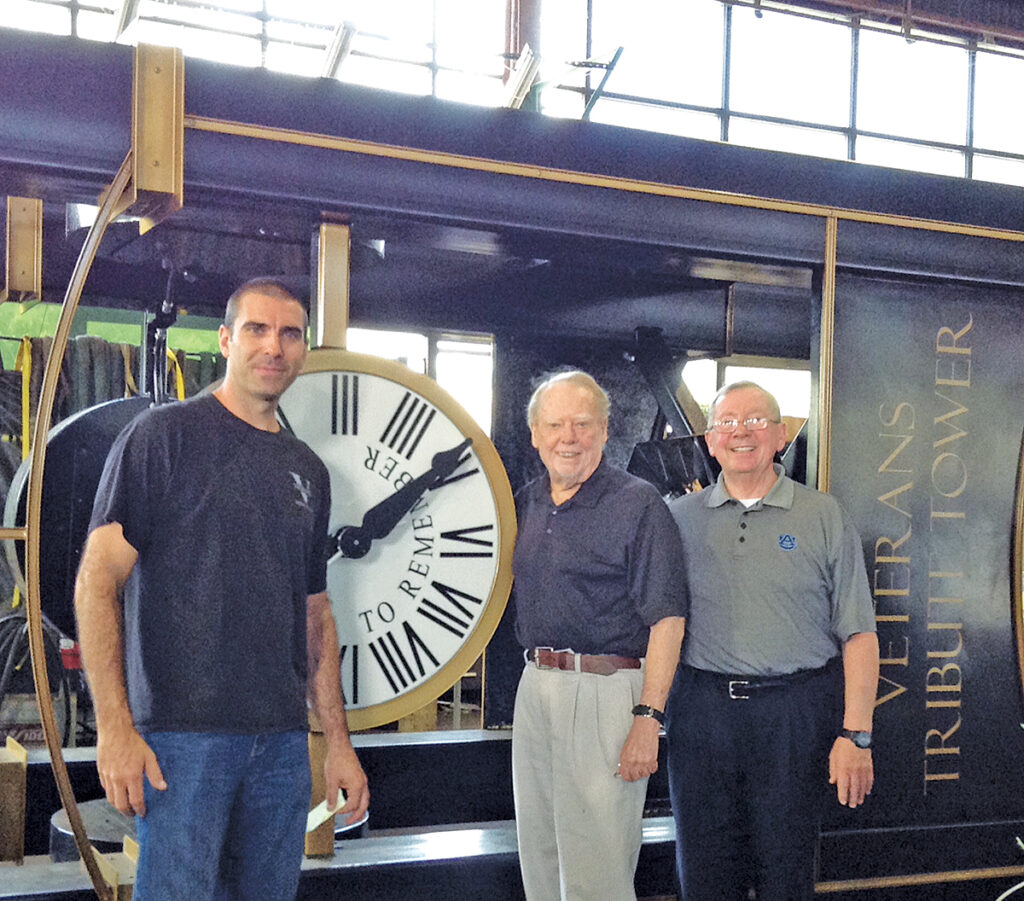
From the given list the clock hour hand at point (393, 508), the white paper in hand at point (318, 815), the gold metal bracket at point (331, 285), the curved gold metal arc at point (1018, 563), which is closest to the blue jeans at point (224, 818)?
the white paper in hand at point (318, 815)

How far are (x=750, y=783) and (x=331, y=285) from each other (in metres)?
1.25

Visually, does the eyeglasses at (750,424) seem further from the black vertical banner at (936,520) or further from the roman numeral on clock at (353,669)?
the roman numeral on clock at (353,669)

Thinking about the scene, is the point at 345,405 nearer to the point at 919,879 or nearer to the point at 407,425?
the point at 407,425

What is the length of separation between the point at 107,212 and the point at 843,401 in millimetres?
1595

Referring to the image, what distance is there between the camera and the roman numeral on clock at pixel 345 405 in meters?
2.37

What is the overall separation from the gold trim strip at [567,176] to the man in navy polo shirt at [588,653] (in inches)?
16.6

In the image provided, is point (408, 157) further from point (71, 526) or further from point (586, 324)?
point (586, 324)

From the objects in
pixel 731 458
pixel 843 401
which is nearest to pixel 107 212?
pixel 731 458

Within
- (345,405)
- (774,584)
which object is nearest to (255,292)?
(345,405)

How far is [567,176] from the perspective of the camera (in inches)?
95.6

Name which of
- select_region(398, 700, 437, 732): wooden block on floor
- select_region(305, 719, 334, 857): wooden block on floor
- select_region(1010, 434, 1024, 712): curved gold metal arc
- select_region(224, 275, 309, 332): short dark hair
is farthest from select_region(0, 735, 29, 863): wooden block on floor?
select_region(1010, 434, 1024, 712): curved gold metal arc

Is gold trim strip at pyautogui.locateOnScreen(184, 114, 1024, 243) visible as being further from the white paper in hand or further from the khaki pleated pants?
the white paper in hand

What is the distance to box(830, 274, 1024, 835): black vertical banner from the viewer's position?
2717 millimetres

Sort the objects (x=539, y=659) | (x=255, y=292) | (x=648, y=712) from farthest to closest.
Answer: (x=539, y=659) < (x=648, y=712) < (x=255, y=292)
